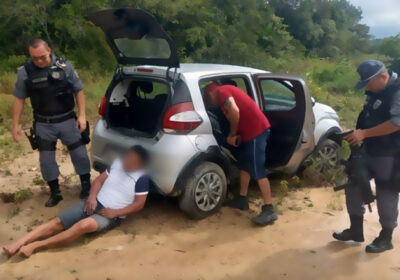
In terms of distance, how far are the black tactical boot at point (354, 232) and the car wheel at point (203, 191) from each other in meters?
1.24

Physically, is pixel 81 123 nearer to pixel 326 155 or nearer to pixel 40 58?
pixel 40 58

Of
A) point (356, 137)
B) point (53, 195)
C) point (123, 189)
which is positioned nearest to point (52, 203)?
point (53, 195)

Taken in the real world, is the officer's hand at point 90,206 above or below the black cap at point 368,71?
below

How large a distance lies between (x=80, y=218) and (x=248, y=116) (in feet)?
6.29

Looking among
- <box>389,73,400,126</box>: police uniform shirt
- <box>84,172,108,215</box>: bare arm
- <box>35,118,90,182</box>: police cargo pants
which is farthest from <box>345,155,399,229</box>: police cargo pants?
<box>35,118,90,182</box>: police cargo pants

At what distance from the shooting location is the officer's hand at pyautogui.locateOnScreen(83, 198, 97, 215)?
3.81m

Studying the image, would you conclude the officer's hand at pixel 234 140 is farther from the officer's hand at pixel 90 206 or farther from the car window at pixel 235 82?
the officer's hand at pixel 90 206

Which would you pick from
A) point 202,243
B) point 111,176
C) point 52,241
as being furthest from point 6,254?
point 202,243

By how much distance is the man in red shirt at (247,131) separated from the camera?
13.7ft

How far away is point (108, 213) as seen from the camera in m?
3.82

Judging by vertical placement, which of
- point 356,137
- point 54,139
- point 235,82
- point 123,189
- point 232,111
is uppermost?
point 235,82

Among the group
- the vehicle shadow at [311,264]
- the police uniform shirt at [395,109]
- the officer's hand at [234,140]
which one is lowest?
the vehicle shadow at [311,264]

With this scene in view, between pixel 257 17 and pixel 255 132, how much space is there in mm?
22063

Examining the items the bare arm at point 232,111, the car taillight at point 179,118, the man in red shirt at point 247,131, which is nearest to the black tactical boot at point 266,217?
the man in red shirt at point 247,131
